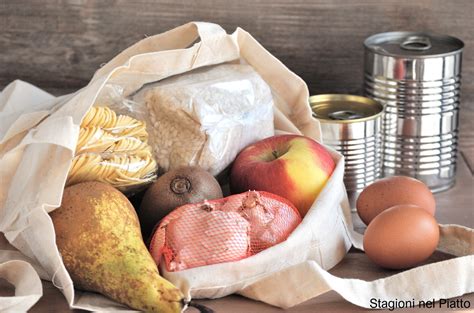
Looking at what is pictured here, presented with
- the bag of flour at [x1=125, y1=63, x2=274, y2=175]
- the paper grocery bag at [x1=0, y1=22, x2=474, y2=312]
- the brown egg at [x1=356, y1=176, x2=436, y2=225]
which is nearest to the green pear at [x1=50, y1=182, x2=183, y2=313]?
the paper grocery bag at [x1=0, y1=22, x2=474, y2=312]

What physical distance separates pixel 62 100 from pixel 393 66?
15.5 inches

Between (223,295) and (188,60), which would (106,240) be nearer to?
(223,295)

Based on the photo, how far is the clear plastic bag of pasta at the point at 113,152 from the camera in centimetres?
90

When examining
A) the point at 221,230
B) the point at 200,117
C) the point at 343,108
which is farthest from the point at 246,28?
the point at 221,230

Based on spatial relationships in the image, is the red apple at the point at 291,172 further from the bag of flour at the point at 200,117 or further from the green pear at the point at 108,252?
the green pear at the point at 108,252

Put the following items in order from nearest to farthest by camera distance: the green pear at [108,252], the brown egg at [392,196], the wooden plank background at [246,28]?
the green pear at [108,252]
the brown egg at [392,196]
the wooden plank background at [246,28]

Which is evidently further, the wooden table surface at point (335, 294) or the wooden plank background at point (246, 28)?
the wooden plank background at point (246, 28)

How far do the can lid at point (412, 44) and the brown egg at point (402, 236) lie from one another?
0.30m

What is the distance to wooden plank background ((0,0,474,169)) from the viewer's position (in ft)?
4.10

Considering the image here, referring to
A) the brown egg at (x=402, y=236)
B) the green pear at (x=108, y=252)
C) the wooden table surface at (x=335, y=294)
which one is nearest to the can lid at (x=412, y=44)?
the wooden table surface at (x=335, y=294)

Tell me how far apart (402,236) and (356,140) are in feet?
0.75

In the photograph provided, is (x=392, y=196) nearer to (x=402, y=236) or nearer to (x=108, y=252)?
(x=402, y=236)

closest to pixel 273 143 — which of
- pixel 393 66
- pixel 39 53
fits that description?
pixel 393 66

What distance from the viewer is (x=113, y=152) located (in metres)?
0.92
